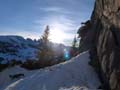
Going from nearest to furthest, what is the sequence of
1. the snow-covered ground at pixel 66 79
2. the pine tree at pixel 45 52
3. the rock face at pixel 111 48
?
the rock face at pixel 111 48
the snow-covered ground at pixel 66 79
the pine tree at pixel 45 52

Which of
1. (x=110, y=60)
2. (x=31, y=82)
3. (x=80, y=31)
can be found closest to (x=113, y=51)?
(x=110, y=60)

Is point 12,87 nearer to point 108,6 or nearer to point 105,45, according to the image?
point 105,45

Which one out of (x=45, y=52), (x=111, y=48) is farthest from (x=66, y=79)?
(x=45, y=52)

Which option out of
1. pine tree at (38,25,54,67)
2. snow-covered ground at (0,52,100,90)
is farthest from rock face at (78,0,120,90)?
pine tree at (38,25,54,67)

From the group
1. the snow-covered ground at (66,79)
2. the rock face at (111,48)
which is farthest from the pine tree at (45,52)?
the rock face at (111,48)

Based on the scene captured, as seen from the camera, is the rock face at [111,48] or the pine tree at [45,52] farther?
the pine tree at [45,52]

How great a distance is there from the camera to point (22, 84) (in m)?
33.5

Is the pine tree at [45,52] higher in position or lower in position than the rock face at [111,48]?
lower

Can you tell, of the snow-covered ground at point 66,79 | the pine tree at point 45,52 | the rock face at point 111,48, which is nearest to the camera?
the rock face at point 111,48

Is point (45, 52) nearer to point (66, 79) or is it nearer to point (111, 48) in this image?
point (66, 79)

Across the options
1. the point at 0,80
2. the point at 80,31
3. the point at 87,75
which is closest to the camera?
the point at 87,75

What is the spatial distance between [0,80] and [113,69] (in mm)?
24921

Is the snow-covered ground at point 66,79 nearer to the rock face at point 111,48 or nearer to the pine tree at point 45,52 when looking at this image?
the rock face at point 111,48

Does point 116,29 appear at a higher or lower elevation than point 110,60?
higher
